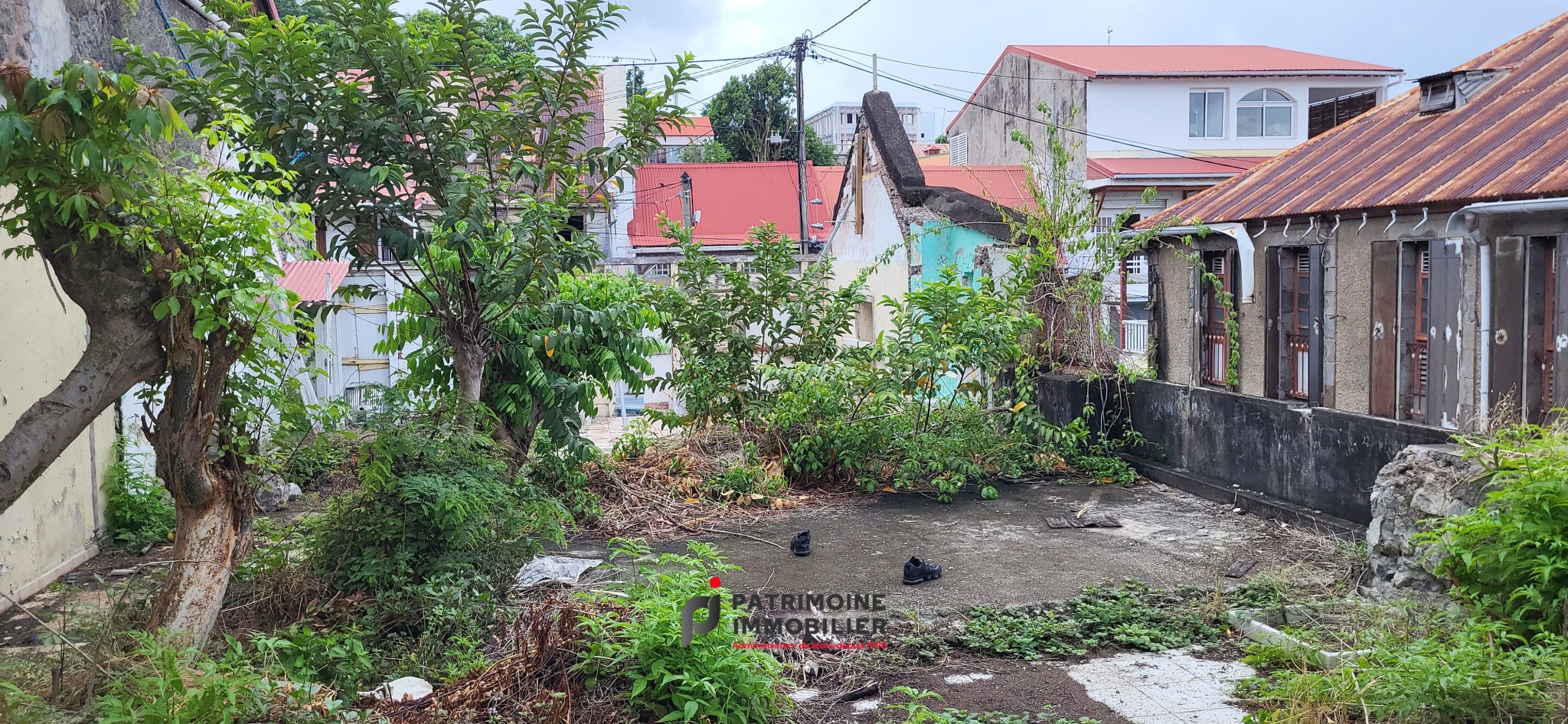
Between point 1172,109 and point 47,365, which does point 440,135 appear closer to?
point 47,365

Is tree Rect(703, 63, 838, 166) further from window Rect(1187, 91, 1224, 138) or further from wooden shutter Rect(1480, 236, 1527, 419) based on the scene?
wooden shutter Rect(1480, 236, 1527, 419)

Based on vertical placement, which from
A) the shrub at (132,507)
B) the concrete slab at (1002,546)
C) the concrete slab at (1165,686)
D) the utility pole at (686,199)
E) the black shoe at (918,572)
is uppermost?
the utility pole at (686,199)

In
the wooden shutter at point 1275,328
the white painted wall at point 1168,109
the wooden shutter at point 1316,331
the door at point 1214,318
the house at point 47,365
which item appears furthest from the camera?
the white painted wall at point 1168,109

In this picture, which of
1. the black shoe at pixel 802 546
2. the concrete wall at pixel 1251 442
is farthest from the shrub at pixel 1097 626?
the concrete wall at pixel 1251 442

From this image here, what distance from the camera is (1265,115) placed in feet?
88.7

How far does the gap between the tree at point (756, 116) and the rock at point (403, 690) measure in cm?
3223

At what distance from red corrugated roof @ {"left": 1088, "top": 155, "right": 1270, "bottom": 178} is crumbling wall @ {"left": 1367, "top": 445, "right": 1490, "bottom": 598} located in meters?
18.5

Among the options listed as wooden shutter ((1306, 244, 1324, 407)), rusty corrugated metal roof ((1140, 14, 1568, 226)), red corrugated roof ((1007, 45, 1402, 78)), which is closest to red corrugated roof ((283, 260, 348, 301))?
rusty corrugated metal roof ((1140, 14, 1568, 226))

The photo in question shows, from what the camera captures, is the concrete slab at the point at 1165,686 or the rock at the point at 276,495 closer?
the concrete slab at the point at 1165,686

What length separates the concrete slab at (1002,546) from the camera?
739cm

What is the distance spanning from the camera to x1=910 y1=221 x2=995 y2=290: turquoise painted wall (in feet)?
50.9

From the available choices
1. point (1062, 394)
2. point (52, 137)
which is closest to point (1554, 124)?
point (1062, 394)

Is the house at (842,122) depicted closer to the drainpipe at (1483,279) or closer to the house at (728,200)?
the house at (728,200)

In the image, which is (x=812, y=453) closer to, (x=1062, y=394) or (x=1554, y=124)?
(x=1062, y=394)
